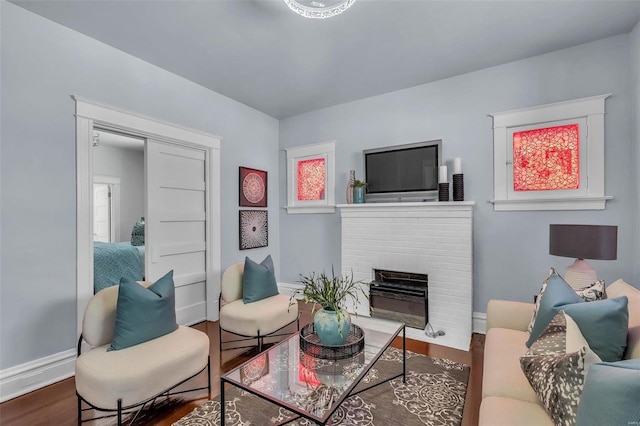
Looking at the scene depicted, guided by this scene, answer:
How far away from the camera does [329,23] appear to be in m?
2.35

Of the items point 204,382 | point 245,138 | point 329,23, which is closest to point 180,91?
point 245,138

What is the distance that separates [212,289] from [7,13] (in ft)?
9.62

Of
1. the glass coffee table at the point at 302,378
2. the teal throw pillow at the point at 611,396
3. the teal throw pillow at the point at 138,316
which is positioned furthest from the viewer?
the teal throw pillow at the point at 138,316

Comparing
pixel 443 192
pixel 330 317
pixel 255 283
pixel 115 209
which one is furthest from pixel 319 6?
pixel 115 209

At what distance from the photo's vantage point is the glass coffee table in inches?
54.4

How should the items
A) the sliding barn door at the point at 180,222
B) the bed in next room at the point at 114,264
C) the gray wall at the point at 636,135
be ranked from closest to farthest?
the gray wall at the point at 636,135
the sliding barn door at the point at 180,222
the bed in next room at the point at 114,264

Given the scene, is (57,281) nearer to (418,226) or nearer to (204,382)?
(204,382)

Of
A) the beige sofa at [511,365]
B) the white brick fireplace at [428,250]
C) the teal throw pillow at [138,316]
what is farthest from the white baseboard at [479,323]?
the teal throw pillow at [138,316]

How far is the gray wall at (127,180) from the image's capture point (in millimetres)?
6117

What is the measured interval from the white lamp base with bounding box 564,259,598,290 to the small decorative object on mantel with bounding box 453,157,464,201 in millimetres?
1127

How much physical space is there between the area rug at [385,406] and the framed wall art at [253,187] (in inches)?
94.5

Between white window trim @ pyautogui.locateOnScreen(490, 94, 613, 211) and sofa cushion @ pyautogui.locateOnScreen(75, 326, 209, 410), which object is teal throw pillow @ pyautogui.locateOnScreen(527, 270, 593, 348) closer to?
white window trim @ pyautogui.locateOnScreen(490, 94, 613, 211)

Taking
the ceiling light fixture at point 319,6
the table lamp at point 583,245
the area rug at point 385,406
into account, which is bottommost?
the area rug at point 385,406

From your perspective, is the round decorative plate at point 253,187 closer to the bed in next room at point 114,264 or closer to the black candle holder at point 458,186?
the bed in next room at point 114,264
